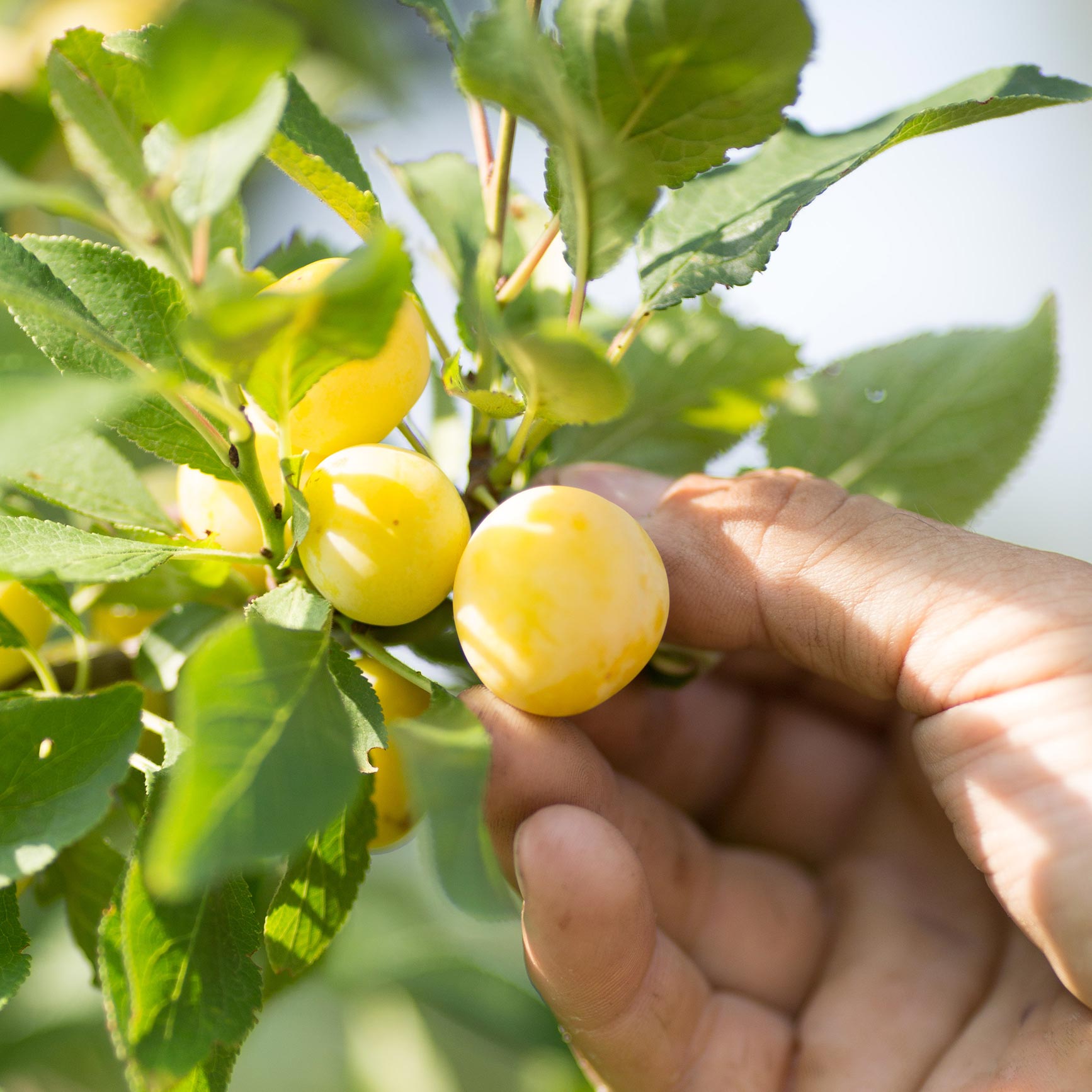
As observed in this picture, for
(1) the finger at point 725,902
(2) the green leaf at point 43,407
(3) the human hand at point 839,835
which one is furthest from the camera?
(1) the finger at point 725,902

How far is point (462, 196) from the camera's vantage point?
0.52 m

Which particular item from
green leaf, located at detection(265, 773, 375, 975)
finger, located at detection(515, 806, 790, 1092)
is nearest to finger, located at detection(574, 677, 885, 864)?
finger, located at detection(515, 806, 790, 1092)

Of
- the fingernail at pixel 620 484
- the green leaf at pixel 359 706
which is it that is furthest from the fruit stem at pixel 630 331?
the green leaf at pixel 359 706

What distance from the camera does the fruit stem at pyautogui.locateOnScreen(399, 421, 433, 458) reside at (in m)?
0.48

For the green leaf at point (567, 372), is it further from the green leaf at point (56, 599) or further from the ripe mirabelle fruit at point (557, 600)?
the green leaf at point (56, 599)

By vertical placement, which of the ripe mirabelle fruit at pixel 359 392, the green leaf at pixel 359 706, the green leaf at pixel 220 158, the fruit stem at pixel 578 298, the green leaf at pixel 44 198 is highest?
the green leaf at pixel 220 158

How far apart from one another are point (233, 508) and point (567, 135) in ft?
0.86

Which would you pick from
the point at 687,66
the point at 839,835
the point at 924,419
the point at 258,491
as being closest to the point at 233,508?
the point at 258,491

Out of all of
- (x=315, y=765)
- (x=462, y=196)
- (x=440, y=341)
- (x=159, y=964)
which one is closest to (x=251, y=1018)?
(x=159, y=964)

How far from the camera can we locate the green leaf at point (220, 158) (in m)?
0.29

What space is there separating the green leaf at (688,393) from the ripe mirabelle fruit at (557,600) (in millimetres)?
227

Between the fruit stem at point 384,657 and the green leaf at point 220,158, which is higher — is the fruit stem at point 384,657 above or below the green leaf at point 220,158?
below

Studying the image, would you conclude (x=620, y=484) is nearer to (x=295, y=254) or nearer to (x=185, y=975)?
(x=295, y=254)

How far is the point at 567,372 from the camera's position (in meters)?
0.31
